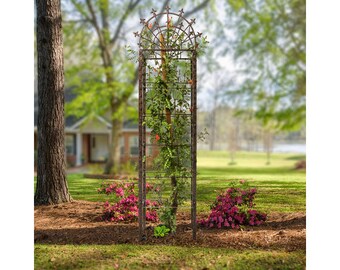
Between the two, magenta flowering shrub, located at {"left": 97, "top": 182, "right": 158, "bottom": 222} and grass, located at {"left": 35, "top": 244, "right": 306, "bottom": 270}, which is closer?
grass, located at {"left": 35, "top": 244, "right": 306, "bottom": 270}

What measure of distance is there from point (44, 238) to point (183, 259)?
5.54ft

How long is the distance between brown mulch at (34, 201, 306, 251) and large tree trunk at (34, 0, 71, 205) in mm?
286

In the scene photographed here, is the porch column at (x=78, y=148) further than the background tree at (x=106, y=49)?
Yes

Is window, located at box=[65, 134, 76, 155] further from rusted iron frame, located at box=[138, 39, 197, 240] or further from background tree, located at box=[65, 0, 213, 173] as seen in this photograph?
rusted iron frame, located at box=[138, 39, 197, 240]

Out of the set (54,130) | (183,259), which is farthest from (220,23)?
(183,259)

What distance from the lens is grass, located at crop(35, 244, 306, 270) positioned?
379 centimetres

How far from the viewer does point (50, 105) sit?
587 cm

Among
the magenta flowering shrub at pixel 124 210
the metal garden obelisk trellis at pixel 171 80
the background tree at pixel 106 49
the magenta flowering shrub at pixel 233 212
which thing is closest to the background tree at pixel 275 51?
the background tree at pixel 106 49

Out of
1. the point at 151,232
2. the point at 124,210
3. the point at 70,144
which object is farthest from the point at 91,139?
the point at 151,232

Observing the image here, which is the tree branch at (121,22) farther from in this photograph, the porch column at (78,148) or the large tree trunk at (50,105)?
the large tree trunk at (50,105)

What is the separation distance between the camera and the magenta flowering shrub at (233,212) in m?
4.90

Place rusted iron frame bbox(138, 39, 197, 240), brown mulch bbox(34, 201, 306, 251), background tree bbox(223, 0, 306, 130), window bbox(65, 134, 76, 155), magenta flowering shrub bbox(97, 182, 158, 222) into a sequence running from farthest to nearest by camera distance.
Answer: window bbox(65, 134, 76, 155) < background tree bbox(223, 0, 306, 130) < magenta flowering shrub bbox(97, 182, 158, 222) < brown mulch bbox(34, 201, 306, 251) < rusted iron frame bbox(138, 39, 197, 240)

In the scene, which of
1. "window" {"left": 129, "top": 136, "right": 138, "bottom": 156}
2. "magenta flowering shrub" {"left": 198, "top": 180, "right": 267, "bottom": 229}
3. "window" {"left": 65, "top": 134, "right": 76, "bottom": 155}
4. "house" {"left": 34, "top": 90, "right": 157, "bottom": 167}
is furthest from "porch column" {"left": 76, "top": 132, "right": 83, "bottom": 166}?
"magenta flowering shrub" {"left": 198, "top": 180, "right": 267, "bottom": 229}

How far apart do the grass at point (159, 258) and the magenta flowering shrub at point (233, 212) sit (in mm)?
765
